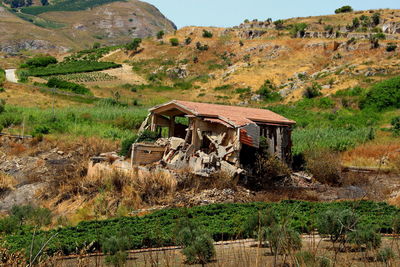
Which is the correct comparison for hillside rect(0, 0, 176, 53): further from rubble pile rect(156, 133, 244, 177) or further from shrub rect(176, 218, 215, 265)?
shrub rect(176, 218, 215, 265)

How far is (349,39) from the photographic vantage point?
5544 centimetres

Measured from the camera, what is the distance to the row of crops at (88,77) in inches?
2154

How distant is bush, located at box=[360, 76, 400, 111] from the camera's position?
3444cm

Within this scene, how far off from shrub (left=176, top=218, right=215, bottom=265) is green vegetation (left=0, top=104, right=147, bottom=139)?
698 inches

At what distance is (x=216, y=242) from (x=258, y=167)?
7.27 m

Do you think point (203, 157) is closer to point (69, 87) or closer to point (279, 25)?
point (69, 87)

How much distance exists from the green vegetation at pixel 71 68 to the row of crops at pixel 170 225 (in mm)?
47404

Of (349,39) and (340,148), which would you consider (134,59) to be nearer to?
(349,39)

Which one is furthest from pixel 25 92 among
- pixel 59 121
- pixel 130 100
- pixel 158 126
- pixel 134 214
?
pixel 134 214

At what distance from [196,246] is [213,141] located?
28.8 ft

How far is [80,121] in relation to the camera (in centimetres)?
3016

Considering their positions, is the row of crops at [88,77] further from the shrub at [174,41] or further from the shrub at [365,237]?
the shrub at [365,237]

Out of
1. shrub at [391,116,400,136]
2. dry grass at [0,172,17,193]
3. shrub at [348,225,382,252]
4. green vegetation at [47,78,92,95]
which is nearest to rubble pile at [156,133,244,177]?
dry grass at [0,172,17,193]

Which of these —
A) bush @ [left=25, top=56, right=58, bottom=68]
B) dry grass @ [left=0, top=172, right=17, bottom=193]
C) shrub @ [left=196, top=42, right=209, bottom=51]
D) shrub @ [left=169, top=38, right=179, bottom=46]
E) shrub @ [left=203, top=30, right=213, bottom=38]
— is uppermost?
shrub @ [left=203, top=30, right=213, bottom=38]
